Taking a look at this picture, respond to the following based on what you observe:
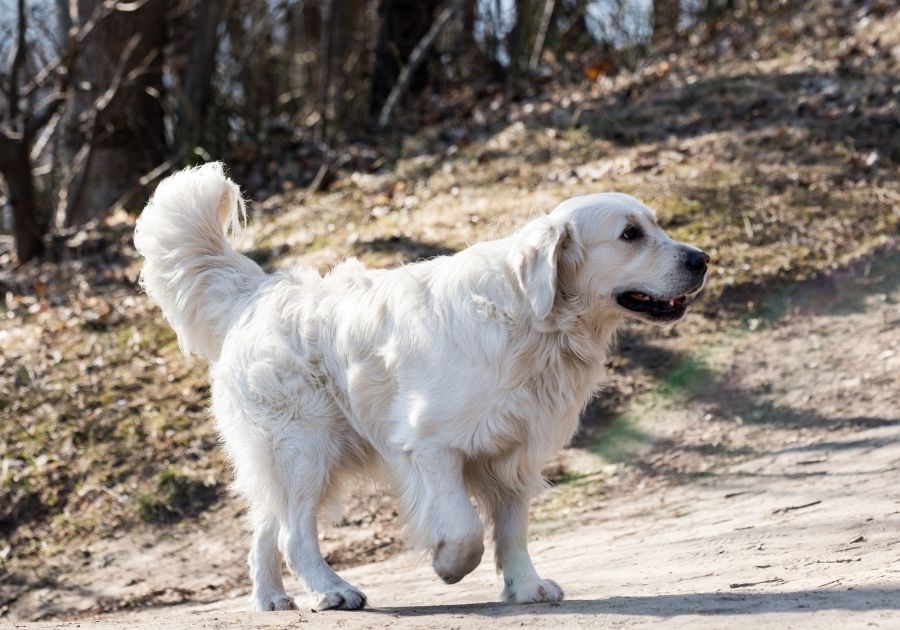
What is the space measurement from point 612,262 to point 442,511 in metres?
1.21

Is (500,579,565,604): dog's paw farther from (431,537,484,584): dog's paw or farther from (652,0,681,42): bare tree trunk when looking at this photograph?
(652,0,681,42): bare tree trunk

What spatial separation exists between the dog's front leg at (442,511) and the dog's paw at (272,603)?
727 mm

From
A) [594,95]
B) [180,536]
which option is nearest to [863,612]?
[180,536]

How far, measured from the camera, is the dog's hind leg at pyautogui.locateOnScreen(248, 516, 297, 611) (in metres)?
4.80

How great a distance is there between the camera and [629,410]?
23.3 feet

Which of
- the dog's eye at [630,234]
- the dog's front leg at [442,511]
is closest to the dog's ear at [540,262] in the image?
the dog's eye at [630,234]

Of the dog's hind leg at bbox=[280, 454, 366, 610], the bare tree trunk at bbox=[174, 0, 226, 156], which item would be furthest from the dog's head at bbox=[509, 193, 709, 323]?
the bare tree trunk at bbox=[174, 0, 226, 156]

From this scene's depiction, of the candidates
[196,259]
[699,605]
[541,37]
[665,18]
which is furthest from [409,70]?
[699,605]

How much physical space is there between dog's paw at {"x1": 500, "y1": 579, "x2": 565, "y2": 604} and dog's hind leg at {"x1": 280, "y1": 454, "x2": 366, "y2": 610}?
62cm

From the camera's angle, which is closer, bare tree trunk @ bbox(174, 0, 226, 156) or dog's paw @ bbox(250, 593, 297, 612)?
dog's paw @ bbox(250, 593, 297, 612)

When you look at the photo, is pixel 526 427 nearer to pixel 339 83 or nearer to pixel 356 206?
pixel 356 206

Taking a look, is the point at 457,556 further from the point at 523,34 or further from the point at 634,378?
the point at 523,34

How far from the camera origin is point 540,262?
440 cm

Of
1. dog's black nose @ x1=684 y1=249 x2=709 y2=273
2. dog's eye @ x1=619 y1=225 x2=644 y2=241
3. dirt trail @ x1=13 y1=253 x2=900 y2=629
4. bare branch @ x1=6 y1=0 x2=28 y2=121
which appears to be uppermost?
bare branch @ x1=6 y1=0 x2=28 y2=121
